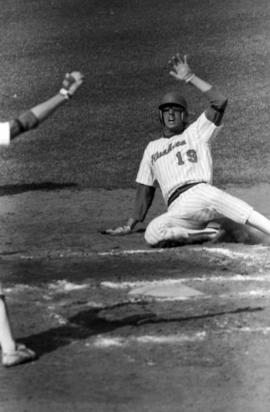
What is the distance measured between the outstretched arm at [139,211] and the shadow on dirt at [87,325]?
2.32 metres

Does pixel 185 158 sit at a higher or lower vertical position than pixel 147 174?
higher

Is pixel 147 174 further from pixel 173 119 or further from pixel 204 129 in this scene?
pixel 204 129

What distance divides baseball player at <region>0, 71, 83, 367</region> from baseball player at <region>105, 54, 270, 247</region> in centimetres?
282

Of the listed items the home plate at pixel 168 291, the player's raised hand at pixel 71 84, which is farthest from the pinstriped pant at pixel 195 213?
the player's raised hand at pixel 71 84

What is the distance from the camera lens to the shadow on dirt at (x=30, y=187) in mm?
12922

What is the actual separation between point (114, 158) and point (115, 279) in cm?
573

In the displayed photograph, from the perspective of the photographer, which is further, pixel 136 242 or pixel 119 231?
pixel 119 231

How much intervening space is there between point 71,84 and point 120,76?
12.7m

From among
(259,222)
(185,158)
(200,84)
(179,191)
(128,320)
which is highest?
(200,84)

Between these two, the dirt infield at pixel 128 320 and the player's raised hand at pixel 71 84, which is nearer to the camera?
the dirt infield at pixel 128 320

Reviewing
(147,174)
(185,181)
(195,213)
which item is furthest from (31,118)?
(147,174)

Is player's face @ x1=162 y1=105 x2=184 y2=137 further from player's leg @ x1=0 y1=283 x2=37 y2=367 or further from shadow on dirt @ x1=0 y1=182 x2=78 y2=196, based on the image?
player's leg @ x1=0 y1=283 x2=37 y2=367

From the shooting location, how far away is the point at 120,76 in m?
19.7

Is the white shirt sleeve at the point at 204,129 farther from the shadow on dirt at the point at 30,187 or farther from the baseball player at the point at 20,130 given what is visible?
the baseball player at the point at 20,130
